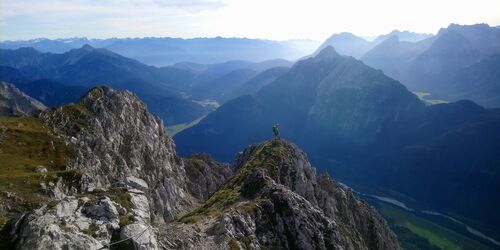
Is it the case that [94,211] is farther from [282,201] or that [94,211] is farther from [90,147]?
[90,147]

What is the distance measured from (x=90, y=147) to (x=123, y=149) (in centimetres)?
1537

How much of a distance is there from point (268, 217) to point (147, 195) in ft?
172

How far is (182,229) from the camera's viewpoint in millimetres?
57000

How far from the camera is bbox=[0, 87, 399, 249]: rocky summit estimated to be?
4375cm

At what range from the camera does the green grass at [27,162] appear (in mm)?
77800

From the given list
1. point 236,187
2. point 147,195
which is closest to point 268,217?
point 236,187

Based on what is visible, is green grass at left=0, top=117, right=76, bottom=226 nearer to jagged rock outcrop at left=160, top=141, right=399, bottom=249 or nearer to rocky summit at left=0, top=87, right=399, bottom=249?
rocky summit at left=0, top=87, right=399, bottom=249

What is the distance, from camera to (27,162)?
352 feet

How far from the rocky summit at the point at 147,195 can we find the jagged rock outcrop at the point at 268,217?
196 millimetres

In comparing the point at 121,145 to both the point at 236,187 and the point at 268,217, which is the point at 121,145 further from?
the point at 268,217

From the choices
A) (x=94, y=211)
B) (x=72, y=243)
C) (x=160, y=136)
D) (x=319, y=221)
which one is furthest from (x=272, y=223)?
(x=160, y=136)

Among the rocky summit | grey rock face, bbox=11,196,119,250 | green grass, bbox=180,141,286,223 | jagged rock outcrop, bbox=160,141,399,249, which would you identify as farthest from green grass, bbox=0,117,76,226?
grey rock face, bbox=11,196,119,250

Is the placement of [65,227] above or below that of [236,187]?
above

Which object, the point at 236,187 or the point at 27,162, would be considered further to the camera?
the point at 27,162
